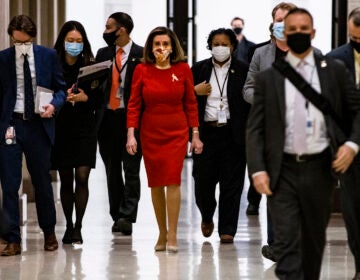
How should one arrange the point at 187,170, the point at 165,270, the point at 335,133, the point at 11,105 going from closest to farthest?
the point at 335,133
the point at 165,270
the point at 11,105
the point at 187,170

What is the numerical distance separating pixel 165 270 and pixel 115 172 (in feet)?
8.86

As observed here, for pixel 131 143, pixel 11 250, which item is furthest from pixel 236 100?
pixel 11 250

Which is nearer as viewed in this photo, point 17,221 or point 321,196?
point 321,196

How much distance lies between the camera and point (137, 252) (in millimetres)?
10633

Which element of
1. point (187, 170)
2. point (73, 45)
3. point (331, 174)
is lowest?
point (187, 170)

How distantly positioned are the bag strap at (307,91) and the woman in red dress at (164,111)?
128 inches

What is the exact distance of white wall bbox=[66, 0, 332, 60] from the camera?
21656 mm

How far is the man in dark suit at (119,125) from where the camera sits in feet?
38.9

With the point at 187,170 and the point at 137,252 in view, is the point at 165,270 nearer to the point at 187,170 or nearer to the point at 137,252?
the point at 137,252

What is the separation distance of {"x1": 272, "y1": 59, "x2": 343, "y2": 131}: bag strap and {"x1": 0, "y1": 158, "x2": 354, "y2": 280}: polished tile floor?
233cm

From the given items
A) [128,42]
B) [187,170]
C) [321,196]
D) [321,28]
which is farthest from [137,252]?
[321,28]

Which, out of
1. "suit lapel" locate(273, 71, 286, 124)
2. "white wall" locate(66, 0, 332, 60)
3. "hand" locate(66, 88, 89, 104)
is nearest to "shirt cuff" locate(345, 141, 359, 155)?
"suit lapel" locate(273, 71, 286, 124)

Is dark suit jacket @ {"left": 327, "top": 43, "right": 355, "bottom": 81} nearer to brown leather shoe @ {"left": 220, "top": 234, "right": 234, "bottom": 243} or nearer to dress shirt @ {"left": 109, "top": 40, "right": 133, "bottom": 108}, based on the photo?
brown leather shoe @ {"left": 220, "top": 234, "right": 234, "bottom": 243}

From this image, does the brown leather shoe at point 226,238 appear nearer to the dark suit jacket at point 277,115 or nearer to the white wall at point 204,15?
the dark suit jacket at point 277,115
